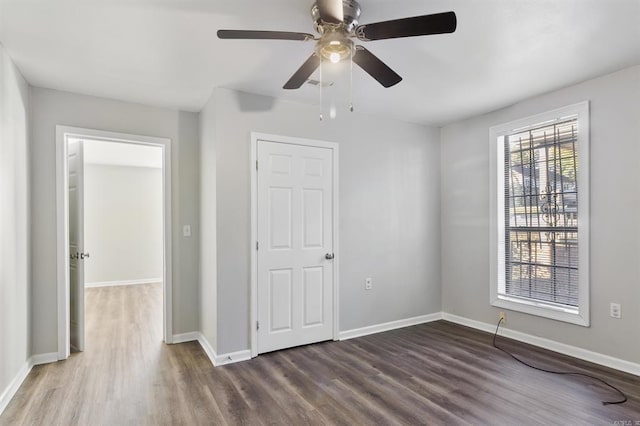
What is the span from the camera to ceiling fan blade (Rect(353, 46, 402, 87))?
6.42 ft

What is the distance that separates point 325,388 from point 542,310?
2317mm

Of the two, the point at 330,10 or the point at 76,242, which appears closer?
the point at 330,10

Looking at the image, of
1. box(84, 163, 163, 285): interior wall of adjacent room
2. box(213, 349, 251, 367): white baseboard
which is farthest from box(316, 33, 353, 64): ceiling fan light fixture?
box(84, 163, 163, 285): interior wall of adjacent room

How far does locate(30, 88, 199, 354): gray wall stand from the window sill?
11.0 feet

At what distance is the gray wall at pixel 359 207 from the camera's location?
10.5ft

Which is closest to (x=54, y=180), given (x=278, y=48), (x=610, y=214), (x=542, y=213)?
(x=278, y=48)

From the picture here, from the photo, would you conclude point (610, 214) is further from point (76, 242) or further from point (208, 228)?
point (76, 242)

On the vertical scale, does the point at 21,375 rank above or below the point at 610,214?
below

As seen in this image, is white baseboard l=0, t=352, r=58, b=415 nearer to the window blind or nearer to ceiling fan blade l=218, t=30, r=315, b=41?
ceiling fan blade l=218, t=30, r=315, b=41

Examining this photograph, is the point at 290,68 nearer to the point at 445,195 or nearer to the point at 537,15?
the point at 537,15

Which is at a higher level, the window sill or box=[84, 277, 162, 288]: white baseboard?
the window sill

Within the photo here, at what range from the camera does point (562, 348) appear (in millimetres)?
3273

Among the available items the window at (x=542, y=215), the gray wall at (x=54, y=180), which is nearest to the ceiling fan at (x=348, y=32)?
the gray wall at (x=54, y=180)

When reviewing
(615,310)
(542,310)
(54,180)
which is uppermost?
(54,180)
